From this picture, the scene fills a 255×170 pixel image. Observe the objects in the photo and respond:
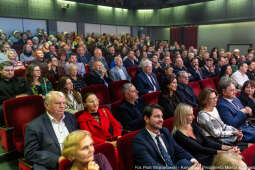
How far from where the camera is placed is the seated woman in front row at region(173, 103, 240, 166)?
181cm

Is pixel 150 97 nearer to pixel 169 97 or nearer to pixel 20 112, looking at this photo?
pixel 169 97

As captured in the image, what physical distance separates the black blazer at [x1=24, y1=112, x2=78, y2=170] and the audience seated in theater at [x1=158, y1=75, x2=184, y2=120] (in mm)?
1392

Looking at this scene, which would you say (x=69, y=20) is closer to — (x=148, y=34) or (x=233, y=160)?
(x=148, y=34)

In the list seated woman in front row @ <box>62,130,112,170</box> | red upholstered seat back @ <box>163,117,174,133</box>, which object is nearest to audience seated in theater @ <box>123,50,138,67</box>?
red upholstered seat back @ <box>163,117,174,133</box>

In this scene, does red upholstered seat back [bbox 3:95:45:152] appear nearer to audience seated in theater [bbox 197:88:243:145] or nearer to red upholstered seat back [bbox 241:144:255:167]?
audience seated in theater [bbox 197:88:243:145]

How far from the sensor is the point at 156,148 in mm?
1616

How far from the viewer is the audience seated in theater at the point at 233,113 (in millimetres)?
2318

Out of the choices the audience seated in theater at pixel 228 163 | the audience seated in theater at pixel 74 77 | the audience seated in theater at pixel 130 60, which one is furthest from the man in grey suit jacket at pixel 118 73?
the audience seated in theater at pixel 228 163

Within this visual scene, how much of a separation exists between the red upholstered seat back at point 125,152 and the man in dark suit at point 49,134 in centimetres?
43

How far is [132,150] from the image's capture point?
1.59 m

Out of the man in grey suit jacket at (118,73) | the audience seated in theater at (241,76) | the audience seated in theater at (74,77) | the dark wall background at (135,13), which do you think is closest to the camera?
the audience seated in theater at (74,77)

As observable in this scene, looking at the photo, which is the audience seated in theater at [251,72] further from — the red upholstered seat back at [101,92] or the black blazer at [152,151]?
the black blazer at [152,151]

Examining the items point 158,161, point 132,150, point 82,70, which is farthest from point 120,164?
point 82,70

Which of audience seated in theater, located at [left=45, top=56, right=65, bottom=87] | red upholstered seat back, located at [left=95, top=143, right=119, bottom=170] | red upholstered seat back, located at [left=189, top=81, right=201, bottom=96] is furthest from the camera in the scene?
red upholstered seat back, located at [left=189, top=81, right=201, bottom=96]
